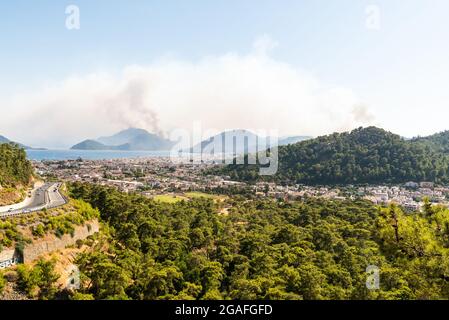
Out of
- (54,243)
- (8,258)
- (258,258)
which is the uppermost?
(54,243)

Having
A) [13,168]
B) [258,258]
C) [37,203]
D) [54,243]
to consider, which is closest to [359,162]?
[258,258]

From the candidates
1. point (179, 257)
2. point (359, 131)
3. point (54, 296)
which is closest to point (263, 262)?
point (179, 257)

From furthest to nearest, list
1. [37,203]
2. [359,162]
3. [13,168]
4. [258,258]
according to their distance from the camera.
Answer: [359,162]
[13,168]
[37,203]
[258,258]

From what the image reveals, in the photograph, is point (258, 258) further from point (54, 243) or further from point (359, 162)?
point (359, 162)

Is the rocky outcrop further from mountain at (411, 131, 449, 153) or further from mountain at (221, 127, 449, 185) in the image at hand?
mountain at (411, 131, 449, 153)

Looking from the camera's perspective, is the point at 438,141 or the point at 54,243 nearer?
the point at 54,243

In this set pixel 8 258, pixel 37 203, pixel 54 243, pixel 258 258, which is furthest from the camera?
pixel 37 203

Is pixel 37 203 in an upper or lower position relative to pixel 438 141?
lower
